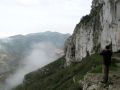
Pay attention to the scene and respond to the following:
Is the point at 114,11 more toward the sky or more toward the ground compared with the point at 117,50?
more toward the sky

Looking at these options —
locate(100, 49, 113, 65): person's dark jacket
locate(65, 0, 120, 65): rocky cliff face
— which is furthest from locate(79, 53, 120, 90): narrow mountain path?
locate(65, 0, 120, 65): rocky cliff face

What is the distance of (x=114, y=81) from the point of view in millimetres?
35625

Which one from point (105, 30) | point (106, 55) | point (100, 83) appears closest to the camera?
point (106, 55)

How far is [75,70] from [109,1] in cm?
6097

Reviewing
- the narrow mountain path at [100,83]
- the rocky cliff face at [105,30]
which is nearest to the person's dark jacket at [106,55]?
the narrow mountain path at [100,83]

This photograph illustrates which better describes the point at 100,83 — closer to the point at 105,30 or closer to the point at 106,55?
the point at 106,55

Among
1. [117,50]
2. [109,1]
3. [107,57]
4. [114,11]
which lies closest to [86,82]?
[107,57]

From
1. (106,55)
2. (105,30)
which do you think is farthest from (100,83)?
(105,30)

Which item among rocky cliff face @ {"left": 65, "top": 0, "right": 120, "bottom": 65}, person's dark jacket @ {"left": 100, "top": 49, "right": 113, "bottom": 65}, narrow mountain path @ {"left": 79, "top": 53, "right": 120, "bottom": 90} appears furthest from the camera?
rocky cliff face @ {"left": 65, "top": 0, "right": 120, "bottom": 65}

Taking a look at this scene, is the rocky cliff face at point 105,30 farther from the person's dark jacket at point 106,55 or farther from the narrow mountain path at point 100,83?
the person's dark jacket at point 106,55

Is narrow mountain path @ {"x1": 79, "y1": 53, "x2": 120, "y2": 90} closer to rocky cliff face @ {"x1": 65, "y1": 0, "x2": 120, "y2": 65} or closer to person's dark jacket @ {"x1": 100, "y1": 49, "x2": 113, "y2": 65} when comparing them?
person's dark jacket @ {"x1": 100, "y1": 49, "x2": 113, "y2": 65}

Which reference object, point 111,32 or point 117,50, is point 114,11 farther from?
point 117,50

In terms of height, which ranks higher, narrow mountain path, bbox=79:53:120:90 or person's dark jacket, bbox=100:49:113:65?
person's dark jacket, bbox=100:49:113:65

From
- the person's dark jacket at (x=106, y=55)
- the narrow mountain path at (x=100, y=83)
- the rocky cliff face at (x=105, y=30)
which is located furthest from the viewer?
the rocky cliff face at (x=105, y=30)
